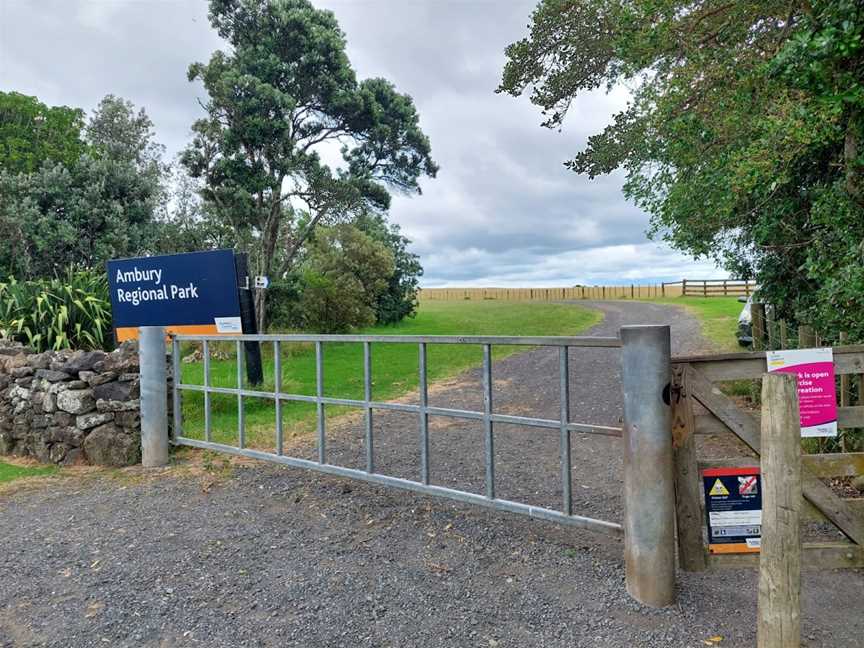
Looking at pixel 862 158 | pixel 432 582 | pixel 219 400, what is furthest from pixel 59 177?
pixel 862 158

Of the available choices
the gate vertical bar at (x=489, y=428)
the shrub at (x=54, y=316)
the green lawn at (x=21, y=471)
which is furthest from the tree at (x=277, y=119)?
the gate vertical bar at (x=489, y=428)

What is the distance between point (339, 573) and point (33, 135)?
24130mm

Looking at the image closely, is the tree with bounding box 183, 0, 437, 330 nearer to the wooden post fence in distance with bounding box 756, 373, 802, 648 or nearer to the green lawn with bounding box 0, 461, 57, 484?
the green lawn with bounding box 0, 461, 57, 484

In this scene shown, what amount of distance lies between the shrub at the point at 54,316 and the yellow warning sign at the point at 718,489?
8018 millimetres

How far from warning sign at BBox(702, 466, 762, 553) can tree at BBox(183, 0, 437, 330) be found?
43.3 ft

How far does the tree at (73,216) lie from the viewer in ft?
49.3

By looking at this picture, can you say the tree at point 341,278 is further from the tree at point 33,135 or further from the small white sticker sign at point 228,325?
the small white sticker sign at point 228,325

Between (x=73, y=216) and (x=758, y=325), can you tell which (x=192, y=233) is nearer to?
(x=73, y=216)

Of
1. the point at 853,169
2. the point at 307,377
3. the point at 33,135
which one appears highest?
the point at 33,135

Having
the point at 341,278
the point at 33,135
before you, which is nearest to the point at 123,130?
the point at 33,135

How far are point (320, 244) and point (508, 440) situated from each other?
18.3 metres

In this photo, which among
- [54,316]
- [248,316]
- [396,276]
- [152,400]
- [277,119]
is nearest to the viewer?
[152,400]

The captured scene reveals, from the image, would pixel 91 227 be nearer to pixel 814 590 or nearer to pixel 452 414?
pixel 452 414

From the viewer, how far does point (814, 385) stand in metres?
2.94
